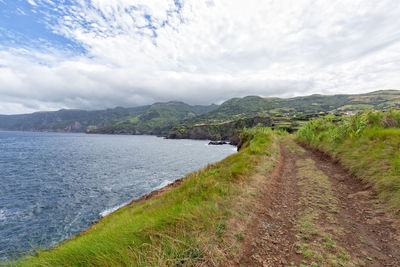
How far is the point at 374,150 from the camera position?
8.07 meters

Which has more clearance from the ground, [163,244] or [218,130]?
[163,244]

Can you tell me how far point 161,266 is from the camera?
279 centimetres

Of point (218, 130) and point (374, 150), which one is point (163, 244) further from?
point (218, 130)

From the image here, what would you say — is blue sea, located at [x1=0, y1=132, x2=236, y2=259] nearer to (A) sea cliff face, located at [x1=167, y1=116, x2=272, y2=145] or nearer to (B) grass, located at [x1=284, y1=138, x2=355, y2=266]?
(B) grass, located at [x1=284, y1=138, x2=355, y2=266]

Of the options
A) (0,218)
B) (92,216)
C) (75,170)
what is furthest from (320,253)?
(75,170)

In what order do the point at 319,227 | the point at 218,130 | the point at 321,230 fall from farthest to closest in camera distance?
the point at 218,130
the point at 319,227
the point at 321,230

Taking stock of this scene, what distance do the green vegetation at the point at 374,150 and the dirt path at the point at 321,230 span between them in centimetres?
53

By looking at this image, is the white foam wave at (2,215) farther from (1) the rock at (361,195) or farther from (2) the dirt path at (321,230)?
(1) the rock at (361,195)

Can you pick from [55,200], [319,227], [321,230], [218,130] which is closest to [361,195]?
[319,227]

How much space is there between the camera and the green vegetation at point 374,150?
5.78m

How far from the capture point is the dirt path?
11.1ft

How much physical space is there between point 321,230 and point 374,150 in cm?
687

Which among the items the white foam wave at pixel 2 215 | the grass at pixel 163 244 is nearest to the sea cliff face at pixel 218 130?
the white foam wave at pixel 2 215

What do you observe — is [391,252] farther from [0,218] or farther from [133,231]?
[0,218]
